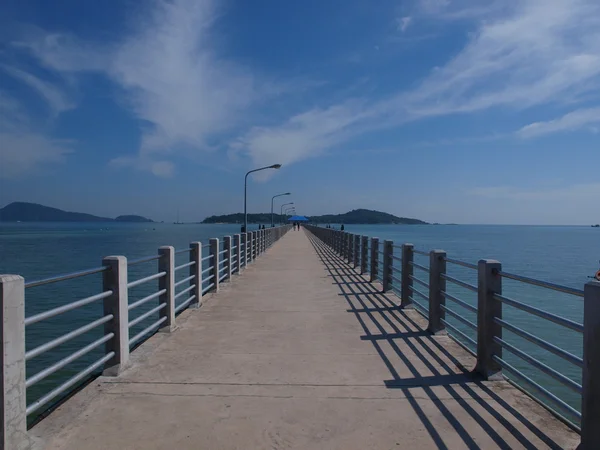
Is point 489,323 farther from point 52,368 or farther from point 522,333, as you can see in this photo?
point 52,368

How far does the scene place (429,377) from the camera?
522 centimetres

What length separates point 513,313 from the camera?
16.0 m

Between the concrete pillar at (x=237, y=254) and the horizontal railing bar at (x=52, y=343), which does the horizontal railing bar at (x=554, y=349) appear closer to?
the horizontal railing bar at (x=52, y=343)

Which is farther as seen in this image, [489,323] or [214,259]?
[214,259]

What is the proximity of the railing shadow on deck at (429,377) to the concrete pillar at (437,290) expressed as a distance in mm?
227

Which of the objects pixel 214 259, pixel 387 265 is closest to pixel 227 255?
pixel 214 259

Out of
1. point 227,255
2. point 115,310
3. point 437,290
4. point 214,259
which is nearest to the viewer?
point 115,310

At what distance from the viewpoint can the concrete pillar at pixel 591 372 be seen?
10.9 ft

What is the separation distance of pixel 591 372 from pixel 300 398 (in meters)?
2.41

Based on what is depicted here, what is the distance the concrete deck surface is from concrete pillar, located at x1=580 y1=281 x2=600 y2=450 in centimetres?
38

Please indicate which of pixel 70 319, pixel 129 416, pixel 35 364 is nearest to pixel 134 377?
pixel 129 416

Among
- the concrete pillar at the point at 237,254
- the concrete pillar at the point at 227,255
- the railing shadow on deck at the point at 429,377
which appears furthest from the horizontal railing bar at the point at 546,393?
the concrete pillar at the point at 237,254

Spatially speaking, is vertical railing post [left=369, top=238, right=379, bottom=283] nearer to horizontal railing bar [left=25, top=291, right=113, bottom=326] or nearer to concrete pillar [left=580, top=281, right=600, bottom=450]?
horizontal railing bar [left=25, top=291, right=113, bottom=326]

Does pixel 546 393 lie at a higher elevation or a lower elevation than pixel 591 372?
lower
